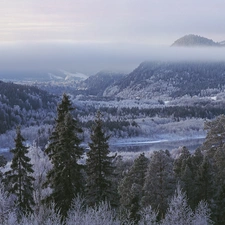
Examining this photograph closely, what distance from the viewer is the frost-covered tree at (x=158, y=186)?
33.5 metres

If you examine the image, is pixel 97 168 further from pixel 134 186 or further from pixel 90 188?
pixel 134 186

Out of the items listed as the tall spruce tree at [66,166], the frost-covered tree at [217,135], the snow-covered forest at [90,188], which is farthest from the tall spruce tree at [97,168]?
the frost-covered tree at [217,135]

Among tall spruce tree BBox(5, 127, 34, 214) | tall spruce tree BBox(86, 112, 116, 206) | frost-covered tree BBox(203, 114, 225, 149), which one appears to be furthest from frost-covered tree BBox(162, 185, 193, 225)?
frost-covered tree BBox(203, 114, 225, 149)

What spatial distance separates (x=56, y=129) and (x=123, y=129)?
153m

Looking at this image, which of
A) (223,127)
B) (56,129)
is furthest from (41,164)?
(223,127)

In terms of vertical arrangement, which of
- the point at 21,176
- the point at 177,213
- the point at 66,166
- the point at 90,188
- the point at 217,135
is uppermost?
the point at 66,166

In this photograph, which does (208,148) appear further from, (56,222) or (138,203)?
(56,222)

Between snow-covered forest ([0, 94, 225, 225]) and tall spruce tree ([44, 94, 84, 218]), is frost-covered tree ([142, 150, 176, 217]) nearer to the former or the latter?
snow-covered forest ([0, 94, 225, 225])

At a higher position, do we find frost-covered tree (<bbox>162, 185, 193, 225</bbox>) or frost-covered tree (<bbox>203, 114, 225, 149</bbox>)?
frost-covered tree (<bbox>203, 114, 225, 149</bbox>)

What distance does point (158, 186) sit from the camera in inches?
1340

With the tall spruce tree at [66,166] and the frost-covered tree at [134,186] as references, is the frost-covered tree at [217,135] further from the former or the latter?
the tall spruce tree at [66,166]

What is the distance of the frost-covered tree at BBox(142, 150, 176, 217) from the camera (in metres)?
33.5

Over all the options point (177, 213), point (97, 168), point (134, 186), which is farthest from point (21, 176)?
point (177, 213)

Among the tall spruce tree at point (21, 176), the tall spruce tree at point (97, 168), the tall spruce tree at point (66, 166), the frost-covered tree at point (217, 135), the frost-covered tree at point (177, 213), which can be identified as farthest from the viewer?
the frost-covered tree at point (217, 135)
